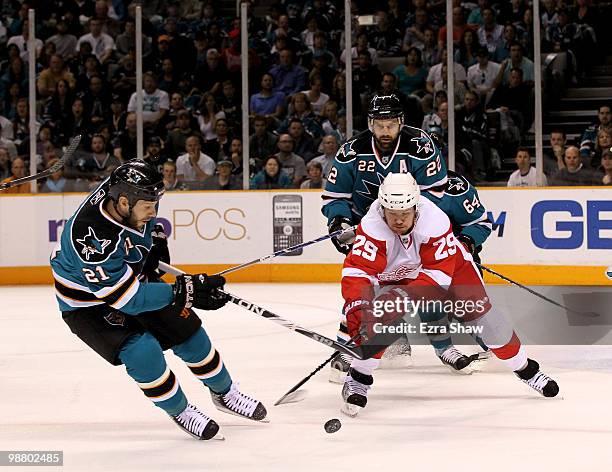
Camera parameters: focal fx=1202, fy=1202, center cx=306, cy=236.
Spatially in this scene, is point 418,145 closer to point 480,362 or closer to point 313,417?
point 480,362

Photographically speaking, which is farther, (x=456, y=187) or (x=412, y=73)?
(x=412, y=73)

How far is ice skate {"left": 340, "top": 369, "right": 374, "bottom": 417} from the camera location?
438 centimetres

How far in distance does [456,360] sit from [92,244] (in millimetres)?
2046

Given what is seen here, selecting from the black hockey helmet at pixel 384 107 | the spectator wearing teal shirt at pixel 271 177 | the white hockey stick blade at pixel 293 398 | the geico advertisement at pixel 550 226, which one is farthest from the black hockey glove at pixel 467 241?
the spectator wearing teal shirt at pixel 271 177

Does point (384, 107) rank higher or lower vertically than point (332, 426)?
higher

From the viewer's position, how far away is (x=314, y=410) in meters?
4.54

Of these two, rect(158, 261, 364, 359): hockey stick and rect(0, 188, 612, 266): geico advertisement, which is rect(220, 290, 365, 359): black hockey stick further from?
rect(0, 188, 612, 266): geico advertisement

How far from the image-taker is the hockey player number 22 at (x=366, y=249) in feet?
14.4

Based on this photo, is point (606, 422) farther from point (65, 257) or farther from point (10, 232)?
point (10, 232)

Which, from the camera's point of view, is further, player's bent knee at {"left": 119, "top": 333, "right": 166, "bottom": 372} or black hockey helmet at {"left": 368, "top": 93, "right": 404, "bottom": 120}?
black hockey helmet at {"left": 368, "top": 93, "right": 404, "bottom": 120}

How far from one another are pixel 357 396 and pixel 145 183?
1163 millimetres

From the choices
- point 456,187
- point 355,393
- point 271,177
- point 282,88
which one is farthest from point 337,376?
point 282,88

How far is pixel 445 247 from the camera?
4.45 metres

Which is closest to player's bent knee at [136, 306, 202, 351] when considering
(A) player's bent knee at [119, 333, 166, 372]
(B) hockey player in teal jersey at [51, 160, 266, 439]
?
(B) hockey player in teal jersey at [51, 160, 266, 439]
